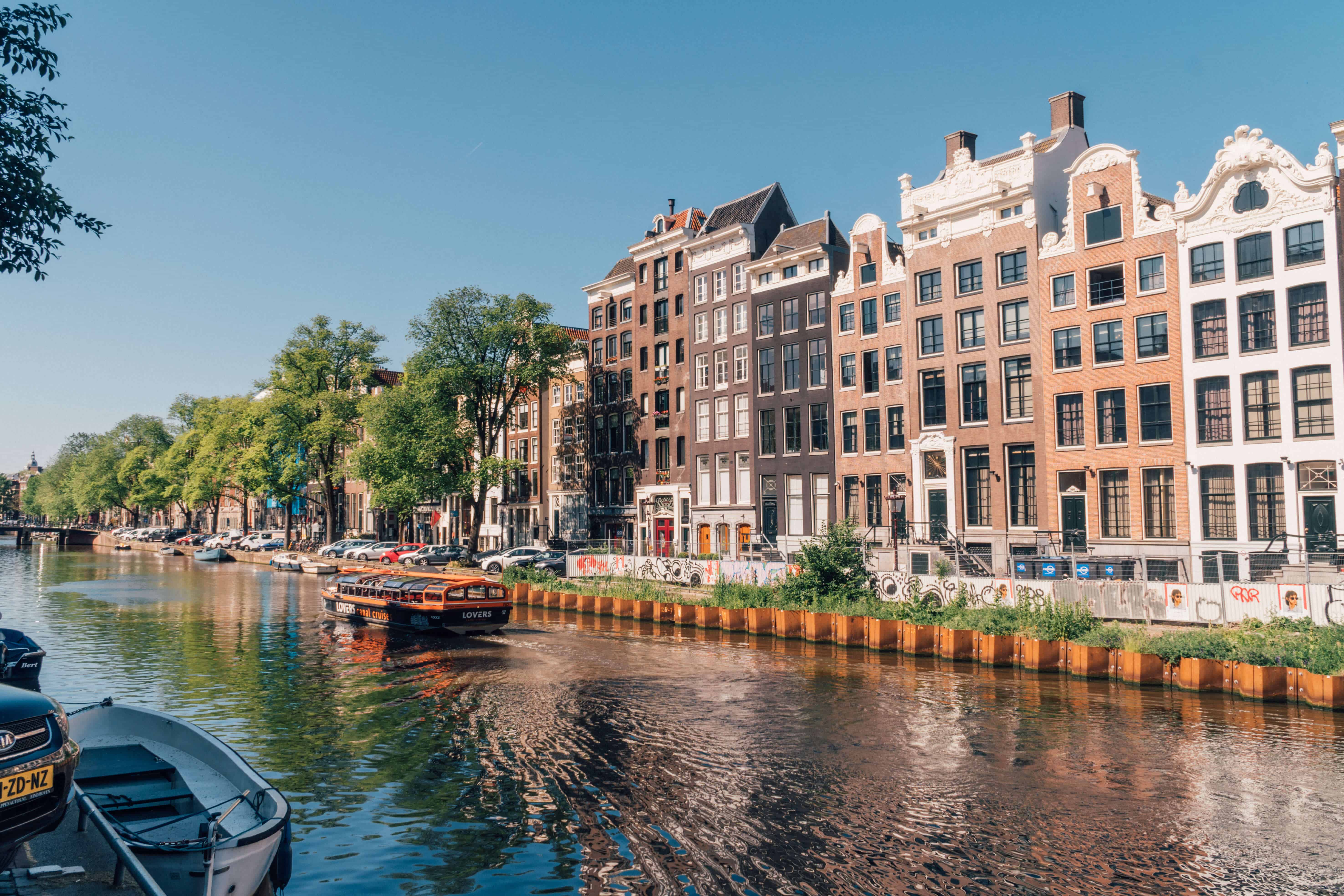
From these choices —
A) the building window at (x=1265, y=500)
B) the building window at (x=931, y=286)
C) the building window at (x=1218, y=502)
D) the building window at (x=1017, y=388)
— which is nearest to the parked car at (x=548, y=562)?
the building window at (x=931, y=286)

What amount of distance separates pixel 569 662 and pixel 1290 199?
33785 mm

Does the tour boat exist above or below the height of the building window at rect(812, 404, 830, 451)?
below

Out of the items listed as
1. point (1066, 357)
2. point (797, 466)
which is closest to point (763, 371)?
point (797, 466)

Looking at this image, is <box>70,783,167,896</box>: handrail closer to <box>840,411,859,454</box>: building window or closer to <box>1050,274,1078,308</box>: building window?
<box>1050,274,1078,308</box>: building window

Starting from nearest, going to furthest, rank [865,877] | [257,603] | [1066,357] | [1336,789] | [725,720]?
[865,877] < [1336,789] < [725,720] < [1066,357] < [257,603]

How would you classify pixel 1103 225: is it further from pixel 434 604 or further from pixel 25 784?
pixel 25 784

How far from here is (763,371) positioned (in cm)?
6038

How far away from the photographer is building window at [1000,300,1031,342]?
46.8 meters

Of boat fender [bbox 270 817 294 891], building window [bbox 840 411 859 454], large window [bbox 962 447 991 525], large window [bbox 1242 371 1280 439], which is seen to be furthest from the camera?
building window [bbox 840 411 859 454]

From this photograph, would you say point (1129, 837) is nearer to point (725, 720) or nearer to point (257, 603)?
point (725, 720)

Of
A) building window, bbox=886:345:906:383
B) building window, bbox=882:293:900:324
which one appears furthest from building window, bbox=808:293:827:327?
building window, bbox=886:345:906:383

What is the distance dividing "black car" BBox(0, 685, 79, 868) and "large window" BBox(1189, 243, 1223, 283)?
43.9 m

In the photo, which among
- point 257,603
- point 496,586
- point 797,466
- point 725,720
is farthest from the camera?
point 797,466

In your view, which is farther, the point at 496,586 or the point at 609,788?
the point at 496,586
